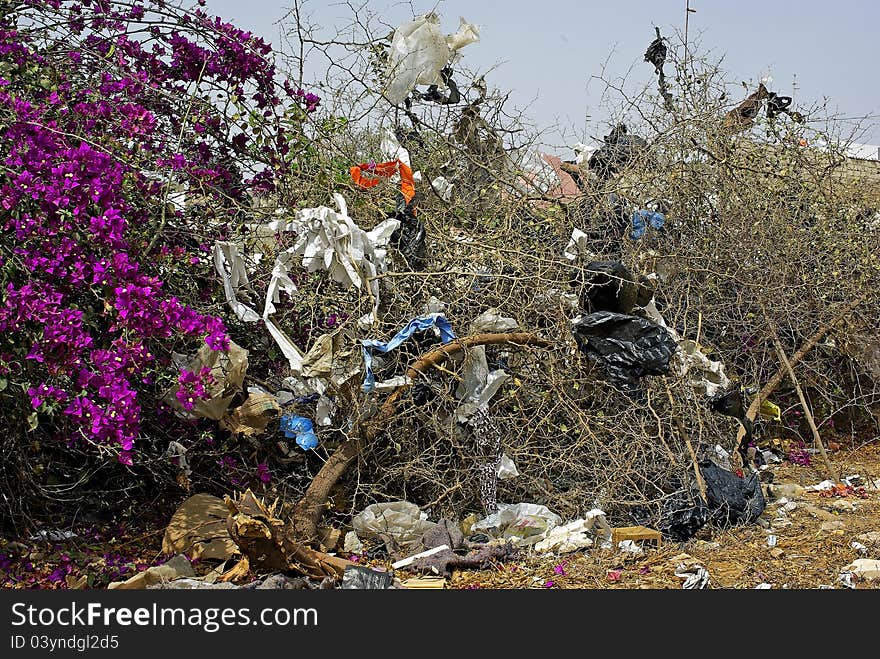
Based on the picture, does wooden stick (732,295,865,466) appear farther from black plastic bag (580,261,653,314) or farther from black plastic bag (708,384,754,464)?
black plastic bag (580,261,653,314)

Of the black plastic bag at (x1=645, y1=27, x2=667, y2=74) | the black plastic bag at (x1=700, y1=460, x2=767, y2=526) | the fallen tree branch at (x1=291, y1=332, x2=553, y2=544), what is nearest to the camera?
the fallen tree branch at (x1=291, y1=332, x2=553, y2=544)

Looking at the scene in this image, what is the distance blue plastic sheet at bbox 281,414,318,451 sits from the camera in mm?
3383

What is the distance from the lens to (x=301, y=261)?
362 cm

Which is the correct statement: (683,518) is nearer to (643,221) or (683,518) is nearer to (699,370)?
(699,370)

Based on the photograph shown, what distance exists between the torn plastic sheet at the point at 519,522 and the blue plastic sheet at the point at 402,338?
2.29ft

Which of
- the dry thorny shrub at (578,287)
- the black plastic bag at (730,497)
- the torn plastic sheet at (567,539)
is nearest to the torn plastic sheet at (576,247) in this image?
the dry thorny shrub at (578,287)

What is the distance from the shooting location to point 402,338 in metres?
3.36

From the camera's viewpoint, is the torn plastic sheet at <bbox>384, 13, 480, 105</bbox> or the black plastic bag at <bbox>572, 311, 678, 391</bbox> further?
the torn plastic sheet at <bbox>384, 13, 480, 105</bbox>

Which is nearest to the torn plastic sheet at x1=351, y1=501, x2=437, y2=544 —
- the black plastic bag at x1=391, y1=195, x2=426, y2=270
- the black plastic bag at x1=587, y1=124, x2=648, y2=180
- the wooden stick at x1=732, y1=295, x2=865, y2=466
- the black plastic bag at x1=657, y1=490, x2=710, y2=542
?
the black plastic bag at x1=657, y1=490, x2=710, y2=542

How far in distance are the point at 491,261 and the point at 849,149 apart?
2527 mm

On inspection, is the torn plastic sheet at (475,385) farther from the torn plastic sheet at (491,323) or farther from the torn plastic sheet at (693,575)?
the torn plastic sheet at (693,575)

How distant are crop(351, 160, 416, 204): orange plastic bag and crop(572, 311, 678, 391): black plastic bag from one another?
0.91 metres

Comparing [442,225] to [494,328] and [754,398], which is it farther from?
[754,398]

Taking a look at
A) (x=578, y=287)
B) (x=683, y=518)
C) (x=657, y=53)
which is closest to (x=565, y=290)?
(x=578, y=287)
